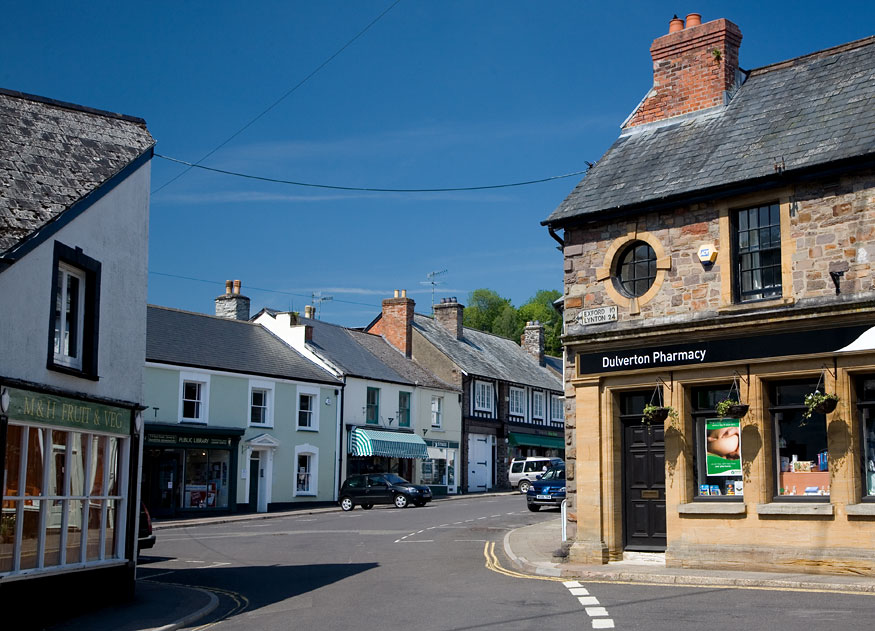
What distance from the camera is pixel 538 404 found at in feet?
204

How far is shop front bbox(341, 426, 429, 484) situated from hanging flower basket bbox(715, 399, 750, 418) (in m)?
31.0

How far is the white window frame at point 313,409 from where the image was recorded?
4328 centimetres

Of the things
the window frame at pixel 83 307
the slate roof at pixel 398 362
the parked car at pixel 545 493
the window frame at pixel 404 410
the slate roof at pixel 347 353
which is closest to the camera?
the window frame at pixel 83 307

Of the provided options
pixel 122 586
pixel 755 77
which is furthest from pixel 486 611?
pixel 755 77

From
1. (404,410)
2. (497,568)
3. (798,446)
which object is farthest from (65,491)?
(404,410)

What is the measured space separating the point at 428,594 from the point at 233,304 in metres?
36.2

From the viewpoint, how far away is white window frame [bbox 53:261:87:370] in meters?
13.2

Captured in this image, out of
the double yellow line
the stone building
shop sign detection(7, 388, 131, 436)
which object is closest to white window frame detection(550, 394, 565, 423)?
the double yellow line

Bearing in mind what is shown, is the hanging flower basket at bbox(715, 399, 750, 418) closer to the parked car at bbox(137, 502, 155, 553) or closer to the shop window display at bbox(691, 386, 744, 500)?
the shop window display at bbox(691, 386, 744, 500)

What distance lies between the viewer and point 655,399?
17719 millimetres

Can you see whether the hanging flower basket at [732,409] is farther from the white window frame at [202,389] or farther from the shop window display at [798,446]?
the white window frame at [202,389]

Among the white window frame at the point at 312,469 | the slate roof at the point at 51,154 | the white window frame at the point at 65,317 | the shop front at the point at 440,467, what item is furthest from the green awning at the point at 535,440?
the white window frame at the point at 65,317

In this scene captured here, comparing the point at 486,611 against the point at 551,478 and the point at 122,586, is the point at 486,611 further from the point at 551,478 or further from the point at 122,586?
the point at 551,478

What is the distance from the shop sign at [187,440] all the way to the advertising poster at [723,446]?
24.8 m
